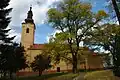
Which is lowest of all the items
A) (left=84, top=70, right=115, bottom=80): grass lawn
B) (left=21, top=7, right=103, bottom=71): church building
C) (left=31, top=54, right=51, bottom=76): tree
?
(left=84, top=70, right=115, bottom=80): grass lawn

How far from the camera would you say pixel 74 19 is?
44.4 metres

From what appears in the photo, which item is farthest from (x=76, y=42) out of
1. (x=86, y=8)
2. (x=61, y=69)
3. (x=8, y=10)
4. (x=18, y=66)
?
(x=61, y=69)

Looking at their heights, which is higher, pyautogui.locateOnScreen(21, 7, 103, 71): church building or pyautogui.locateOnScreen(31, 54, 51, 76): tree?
pyautogui.locateOnScreen(21, 7, 103, 71): church building

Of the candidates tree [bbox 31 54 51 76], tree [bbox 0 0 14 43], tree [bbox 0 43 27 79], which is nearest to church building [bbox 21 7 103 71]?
tree [bbox 31 54 51 76]

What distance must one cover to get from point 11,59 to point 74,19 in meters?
12.9

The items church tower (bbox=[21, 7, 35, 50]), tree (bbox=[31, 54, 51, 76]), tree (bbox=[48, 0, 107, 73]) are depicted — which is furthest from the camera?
church tower (bbox=[21, 7, 35, 50])

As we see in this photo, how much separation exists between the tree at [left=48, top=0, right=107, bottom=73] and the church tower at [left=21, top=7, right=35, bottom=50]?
122 ft

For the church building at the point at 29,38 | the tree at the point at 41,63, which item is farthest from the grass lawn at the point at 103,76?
the church building at the point at 29,38

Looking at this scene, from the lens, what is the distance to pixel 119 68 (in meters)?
27.3

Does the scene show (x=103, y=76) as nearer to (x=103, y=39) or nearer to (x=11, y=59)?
(x=11, y=59)

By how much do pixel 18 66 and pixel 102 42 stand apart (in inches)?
688

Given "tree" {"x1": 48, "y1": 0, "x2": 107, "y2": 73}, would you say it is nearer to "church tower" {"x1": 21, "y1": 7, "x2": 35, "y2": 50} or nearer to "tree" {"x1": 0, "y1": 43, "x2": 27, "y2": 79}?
"tree" {"x1": 0, "y1": 43, "x2": 27, "y2": 79}

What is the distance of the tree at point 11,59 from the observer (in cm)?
3272

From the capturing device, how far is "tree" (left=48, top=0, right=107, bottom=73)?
43531mm
